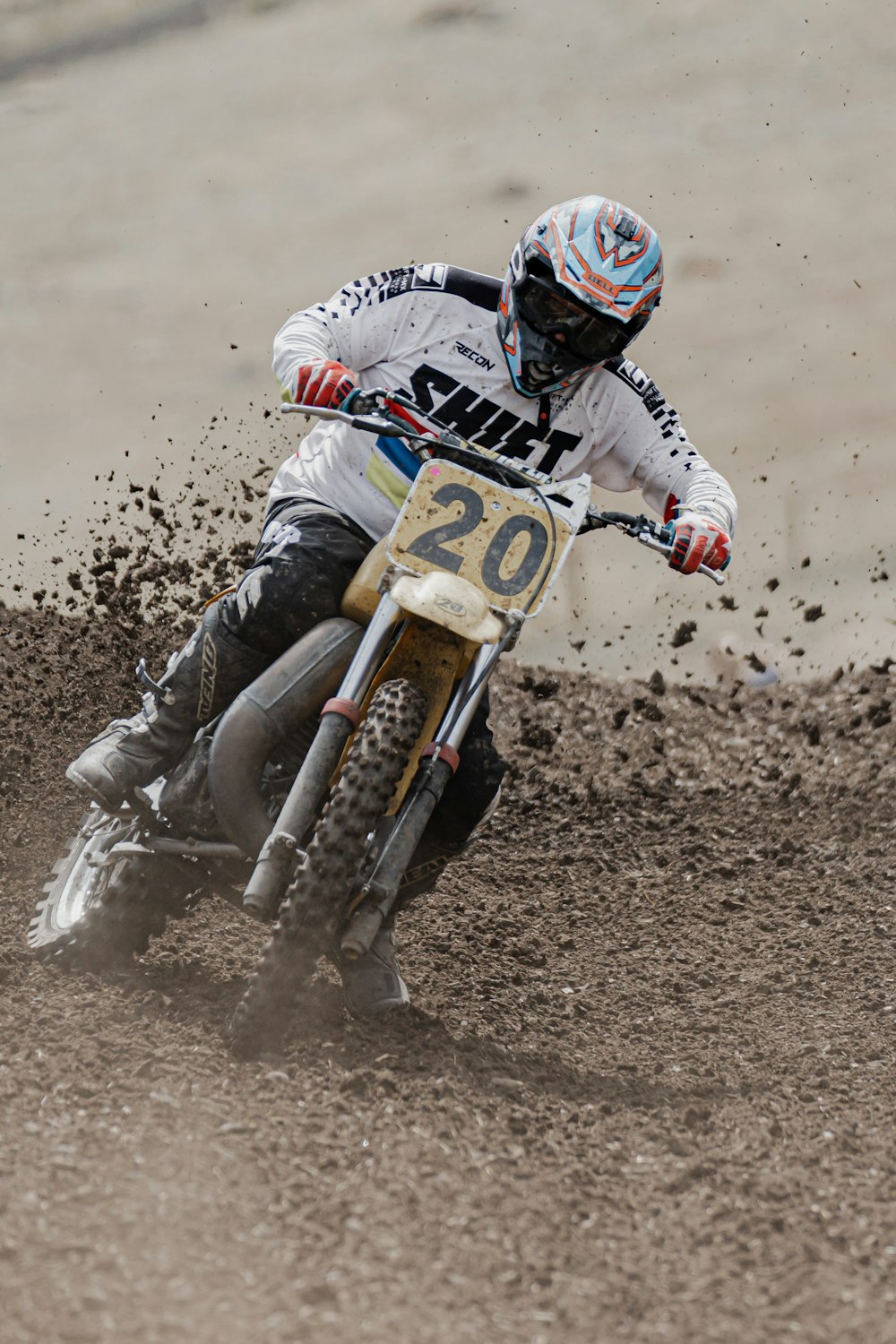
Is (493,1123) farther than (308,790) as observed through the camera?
No

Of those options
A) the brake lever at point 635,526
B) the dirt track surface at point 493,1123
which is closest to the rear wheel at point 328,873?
the dirt track surface at point 493,1123

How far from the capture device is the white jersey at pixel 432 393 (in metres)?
4.29

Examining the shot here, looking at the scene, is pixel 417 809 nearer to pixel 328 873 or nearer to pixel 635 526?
pixel 328 873

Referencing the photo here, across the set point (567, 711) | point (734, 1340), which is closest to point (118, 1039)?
point (734, 1340)

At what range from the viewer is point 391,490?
4.24 meters

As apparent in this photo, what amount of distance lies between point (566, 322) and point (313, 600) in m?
1.16

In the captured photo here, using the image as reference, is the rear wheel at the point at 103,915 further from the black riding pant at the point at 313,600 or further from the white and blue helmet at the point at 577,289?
the white and blue helmet at the point at 577,289

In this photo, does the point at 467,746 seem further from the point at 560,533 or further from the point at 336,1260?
the point at 336,1260

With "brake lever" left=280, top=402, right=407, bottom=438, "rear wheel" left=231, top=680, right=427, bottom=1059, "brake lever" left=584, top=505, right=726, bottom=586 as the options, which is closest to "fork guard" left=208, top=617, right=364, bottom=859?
"rear wheel" left=231, top=680, right=427, bottom=1059

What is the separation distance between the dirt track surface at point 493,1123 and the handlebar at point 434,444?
1.56 meters

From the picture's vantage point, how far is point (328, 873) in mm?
3381

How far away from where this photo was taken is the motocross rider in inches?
158

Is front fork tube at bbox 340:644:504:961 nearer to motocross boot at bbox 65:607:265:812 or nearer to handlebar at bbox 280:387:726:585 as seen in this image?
handlebar at bbox 280:387:726:585

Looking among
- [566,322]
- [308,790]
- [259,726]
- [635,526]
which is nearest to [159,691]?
[259,726]
